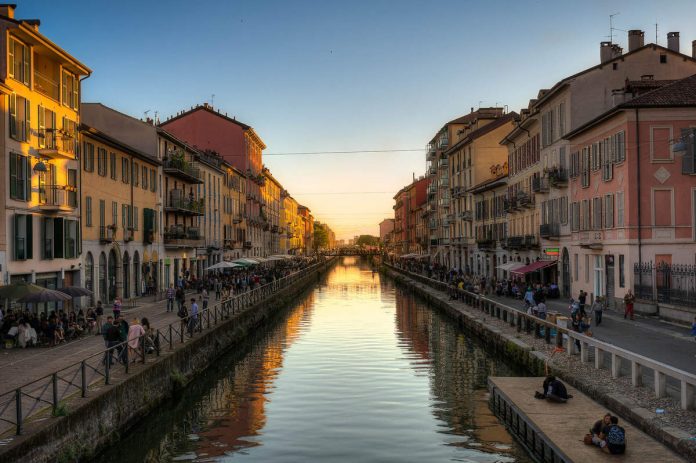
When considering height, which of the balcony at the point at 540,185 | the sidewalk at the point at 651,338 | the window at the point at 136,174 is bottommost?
the sidewalk at the point at 651,338

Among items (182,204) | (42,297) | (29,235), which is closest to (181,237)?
(182,204)

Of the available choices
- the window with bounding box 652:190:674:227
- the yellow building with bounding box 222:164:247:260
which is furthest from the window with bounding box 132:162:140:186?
the window with bounding box 652:190:674:227

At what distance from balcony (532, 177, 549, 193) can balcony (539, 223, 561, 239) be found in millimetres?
2638

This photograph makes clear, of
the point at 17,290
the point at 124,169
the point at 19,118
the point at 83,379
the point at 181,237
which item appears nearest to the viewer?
the point at 83,379

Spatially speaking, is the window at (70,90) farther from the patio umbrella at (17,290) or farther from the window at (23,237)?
the patio umbrella at (17,290)


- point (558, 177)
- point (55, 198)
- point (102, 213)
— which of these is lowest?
point (102, 213)

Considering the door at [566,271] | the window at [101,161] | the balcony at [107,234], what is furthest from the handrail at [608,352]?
the window at [101,161]

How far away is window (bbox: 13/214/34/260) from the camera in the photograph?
1125 inches

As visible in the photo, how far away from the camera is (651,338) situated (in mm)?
25188

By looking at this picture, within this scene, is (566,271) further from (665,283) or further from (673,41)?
(673,41)

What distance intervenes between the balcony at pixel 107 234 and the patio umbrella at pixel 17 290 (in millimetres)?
14937

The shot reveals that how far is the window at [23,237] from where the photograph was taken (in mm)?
28578

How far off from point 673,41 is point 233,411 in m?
39.3

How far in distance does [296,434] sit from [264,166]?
99.3 metres
